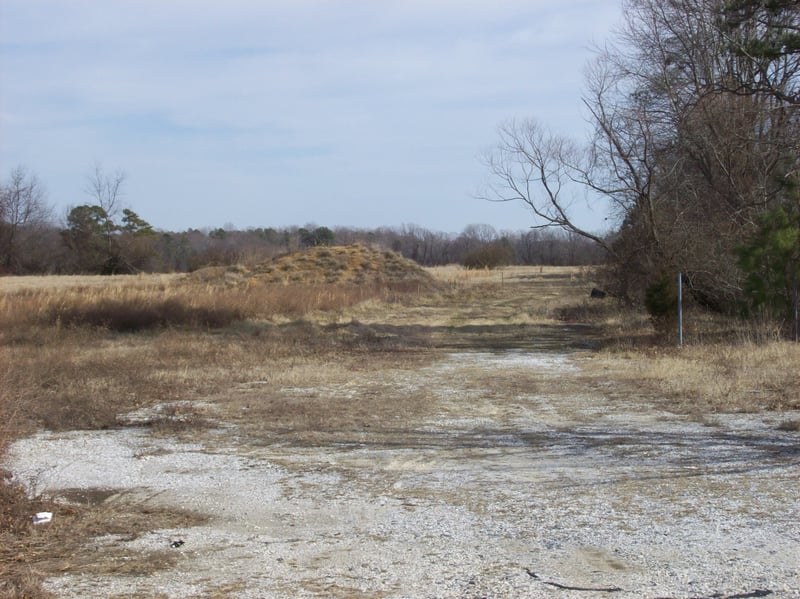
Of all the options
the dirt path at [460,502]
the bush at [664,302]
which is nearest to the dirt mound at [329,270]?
the bush at [664,302]

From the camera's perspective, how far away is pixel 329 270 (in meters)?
44.9

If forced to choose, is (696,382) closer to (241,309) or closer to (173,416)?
(173,416)

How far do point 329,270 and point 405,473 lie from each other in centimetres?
3826

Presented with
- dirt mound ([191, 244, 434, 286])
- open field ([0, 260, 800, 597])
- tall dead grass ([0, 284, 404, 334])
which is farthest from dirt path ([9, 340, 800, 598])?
dirt mound ([191, 244, 434, 286])

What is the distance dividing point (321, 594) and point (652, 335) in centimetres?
1543

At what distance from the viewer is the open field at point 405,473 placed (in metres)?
4.61

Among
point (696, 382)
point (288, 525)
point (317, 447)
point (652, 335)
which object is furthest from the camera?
point (652, 335)

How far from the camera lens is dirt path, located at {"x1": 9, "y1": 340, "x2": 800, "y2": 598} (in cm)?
448

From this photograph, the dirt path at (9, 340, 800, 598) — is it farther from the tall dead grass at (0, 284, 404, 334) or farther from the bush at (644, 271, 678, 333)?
the tall dead grass at (0, 284, 404, 334)

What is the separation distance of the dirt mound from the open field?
89.1 feet

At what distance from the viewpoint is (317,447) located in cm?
808

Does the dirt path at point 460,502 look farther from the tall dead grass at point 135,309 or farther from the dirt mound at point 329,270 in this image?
the dirt mound at point 329,270

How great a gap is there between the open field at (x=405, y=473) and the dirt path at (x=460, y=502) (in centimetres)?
2

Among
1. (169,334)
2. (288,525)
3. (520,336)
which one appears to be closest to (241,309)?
(169,334)
